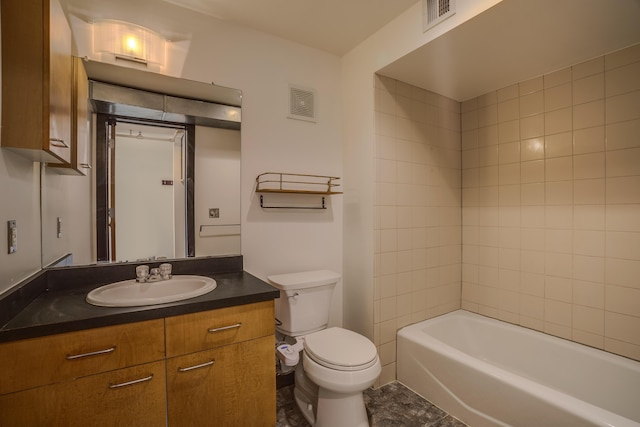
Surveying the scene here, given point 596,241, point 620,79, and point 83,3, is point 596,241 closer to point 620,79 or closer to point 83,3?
point 620,79

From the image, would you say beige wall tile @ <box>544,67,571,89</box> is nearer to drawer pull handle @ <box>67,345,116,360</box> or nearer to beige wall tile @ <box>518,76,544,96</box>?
beige wall tile @ <box>518,76,544,96</box>

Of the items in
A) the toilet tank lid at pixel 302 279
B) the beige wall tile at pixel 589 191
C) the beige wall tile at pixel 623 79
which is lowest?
the toilet tank lid at pixel 302 279

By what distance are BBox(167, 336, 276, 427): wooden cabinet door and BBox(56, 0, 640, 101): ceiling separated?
5.62ft

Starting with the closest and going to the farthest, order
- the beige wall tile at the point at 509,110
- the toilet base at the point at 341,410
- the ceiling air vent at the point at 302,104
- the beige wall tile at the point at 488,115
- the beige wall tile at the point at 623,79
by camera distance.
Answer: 1. the toilet base at the point at 341,410
2. the beige wall tile at the point at 623,79
3. the ceiling air vent at the point at 302,104
4. the beige wall tile at the point at 509,110
5. the beige wall tile at the point at 488,115

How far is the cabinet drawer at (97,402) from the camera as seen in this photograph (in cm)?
94

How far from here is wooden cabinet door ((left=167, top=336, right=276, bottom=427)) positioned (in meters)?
1.20

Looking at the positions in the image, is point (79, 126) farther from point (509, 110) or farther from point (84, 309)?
point (509, 110)

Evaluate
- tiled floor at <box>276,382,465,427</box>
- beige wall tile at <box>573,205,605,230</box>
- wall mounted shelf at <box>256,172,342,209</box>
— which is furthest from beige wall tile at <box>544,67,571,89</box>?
tiled floor at <box>276,382,465,427</box>

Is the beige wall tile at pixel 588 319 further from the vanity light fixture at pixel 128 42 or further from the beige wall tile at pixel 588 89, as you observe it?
the vanity light fixture at pixel 128 42

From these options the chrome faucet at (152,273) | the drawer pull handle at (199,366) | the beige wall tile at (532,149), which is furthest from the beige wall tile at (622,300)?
the chrome faucet at (152,273)

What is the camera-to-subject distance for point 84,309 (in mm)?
1112

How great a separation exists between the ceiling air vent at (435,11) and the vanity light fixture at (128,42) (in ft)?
4.82

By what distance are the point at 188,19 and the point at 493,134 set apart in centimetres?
230

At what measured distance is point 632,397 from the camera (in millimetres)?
1579
